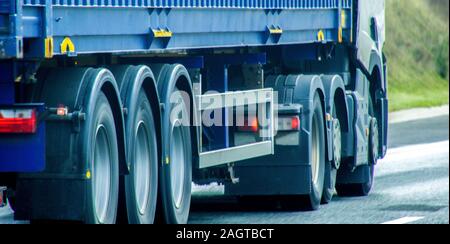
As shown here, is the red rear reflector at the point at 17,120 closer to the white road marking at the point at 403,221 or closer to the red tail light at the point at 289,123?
the white road marking at the point at 403,221

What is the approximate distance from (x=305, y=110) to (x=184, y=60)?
7.84ft

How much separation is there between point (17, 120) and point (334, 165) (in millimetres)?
7259

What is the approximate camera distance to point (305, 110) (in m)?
15.8

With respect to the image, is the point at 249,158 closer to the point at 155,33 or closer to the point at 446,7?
the point at 155,33

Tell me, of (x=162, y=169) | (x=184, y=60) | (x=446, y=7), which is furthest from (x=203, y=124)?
(x=446, y=7)

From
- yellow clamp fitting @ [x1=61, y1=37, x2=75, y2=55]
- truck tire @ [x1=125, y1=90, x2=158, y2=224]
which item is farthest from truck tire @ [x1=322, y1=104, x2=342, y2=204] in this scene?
yellow clamp fitting @ [x1=61, y1=37, x2=75, y2=55]

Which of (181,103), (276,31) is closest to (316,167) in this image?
(276,31)

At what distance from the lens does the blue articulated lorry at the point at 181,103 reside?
10312mm

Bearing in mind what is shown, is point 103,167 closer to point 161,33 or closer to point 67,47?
point 67,47

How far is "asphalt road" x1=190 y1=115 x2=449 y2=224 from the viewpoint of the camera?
14719mm

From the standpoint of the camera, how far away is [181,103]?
13062 mm

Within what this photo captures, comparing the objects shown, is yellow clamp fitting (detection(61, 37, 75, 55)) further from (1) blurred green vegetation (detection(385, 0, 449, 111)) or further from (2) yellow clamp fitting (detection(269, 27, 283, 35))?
(1) blurred green vegetation (detection(385, 0, 449, 111))

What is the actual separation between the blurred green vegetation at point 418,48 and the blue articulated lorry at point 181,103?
26258 mm

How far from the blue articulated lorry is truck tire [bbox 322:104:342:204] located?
0.02 metres
